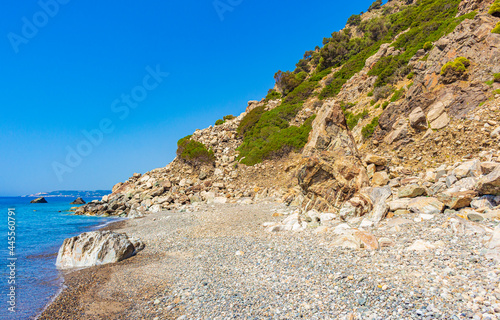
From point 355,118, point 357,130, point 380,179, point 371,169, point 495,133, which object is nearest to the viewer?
point 495,133

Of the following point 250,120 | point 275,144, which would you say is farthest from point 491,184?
point 250,120

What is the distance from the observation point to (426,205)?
9992 millimetres

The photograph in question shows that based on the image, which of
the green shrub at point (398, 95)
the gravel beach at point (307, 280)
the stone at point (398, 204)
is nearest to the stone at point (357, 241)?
the gravel beach at point (307, 280)

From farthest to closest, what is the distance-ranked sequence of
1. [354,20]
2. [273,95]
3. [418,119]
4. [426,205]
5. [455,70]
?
[354,20] < [273,95] < [418,119] < [455,70] < [426,205]

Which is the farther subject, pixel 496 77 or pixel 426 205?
pixel 496 77

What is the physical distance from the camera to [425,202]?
10.2 metres

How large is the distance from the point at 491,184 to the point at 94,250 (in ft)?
51.0

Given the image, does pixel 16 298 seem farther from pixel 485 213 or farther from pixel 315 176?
pixel 485 213

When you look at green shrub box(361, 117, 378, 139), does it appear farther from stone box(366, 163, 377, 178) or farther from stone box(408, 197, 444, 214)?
stone box(408, 197, 444, 214)

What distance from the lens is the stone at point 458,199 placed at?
30.6 feet

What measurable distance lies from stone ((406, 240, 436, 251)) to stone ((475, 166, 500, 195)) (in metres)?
3.78

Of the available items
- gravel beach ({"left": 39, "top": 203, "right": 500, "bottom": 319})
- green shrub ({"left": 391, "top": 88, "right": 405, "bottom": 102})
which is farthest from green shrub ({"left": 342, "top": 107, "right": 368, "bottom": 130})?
gravel beach ({"left": 39, "top": 203, "right": 500, "bottom": 319})

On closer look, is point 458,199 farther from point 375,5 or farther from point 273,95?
point 375,5

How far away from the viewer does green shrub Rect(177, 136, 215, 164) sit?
35.1m
